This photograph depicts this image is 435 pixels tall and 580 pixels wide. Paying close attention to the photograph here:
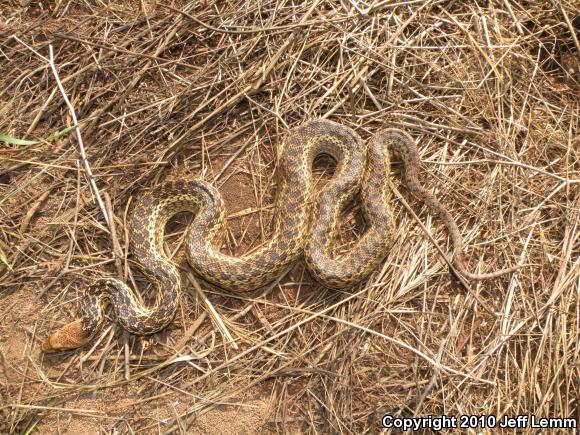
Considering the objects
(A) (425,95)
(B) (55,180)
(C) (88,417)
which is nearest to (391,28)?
(A) (425,95)

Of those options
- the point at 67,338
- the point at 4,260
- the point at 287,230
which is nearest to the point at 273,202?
the point at 287,230

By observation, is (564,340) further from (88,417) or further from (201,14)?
(201,14)

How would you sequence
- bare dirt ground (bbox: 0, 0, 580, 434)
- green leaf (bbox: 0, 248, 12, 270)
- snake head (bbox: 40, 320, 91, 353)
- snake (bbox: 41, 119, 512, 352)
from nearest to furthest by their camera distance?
bare dirt ground (bbox: 0, 0, 580, 434) < snake head (bbox: 40, 320, 91, 353) < snake (bbox: 41, 119, 512, 352) < green leaf (bbox: 0, 248, 12, 270)

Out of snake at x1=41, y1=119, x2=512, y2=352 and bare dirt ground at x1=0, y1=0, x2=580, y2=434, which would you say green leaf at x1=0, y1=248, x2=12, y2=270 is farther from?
snake at x1=41, y1=119, x2=512, y2=352

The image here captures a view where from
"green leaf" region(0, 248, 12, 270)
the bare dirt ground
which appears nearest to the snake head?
the bare dirt ground

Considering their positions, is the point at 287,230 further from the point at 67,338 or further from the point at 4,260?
the point at 4,260

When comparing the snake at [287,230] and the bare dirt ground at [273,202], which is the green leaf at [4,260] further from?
the snake at [287,230]

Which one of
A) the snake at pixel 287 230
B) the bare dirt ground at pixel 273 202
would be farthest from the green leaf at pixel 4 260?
the snake at pixel 287 230
